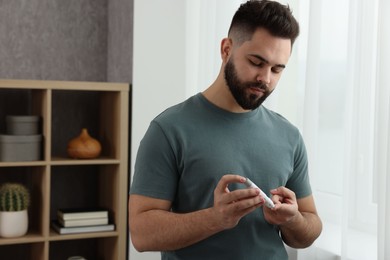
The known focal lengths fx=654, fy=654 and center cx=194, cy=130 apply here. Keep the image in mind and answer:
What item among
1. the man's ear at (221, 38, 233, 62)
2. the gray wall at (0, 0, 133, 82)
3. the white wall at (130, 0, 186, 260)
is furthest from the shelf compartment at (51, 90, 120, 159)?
the man's ear at (221, 38, 233, 62)

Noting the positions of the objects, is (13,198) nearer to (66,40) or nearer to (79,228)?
(79,228)

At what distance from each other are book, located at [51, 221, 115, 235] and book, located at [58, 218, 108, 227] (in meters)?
0.02

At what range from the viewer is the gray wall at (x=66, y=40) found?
3.21 m

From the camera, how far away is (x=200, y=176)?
1.64 metres

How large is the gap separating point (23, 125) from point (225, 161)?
5.08ft

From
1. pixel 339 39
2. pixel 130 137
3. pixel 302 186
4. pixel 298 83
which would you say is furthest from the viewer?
pixel 130 137

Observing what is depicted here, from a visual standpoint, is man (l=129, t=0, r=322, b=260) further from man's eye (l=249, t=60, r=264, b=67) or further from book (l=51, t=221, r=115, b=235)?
book (l=51, t=221, r=115, b=235)

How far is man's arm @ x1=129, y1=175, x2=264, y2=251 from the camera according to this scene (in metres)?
1.46

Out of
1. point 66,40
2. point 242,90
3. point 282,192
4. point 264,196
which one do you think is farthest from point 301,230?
point 66,40

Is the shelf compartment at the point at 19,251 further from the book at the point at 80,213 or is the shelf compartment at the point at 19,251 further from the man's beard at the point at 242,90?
the man's beard at the point at 242,90

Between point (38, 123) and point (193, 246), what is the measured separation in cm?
156

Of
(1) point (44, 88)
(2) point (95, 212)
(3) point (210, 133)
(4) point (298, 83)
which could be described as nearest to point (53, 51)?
(1) point (44, 88)

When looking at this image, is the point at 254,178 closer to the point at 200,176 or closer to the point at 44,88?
the point at 200,176

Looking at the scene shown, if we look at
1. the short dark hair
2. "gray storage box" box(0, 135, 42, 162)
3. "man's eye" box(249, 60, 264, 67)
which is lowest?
"gray storage box" box(0, 135, 42, 162)
